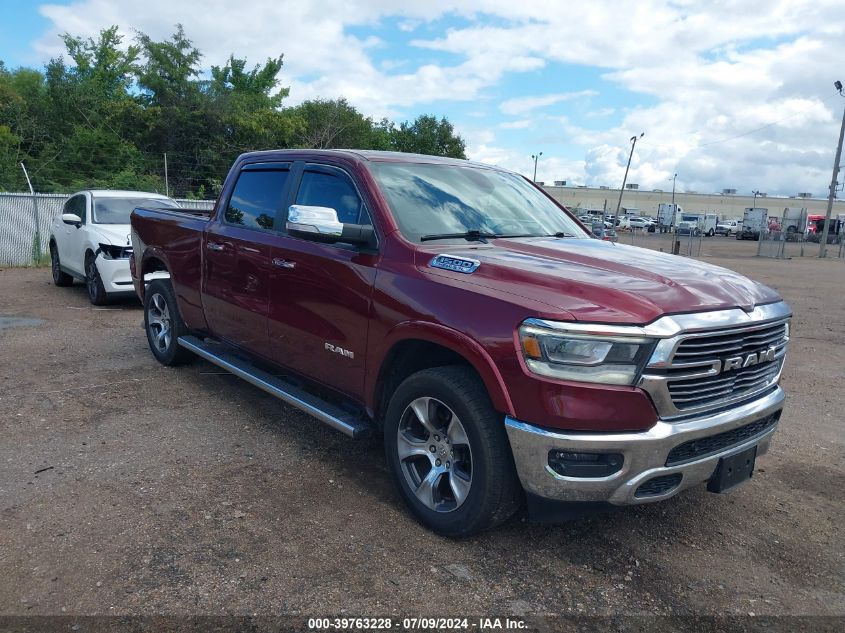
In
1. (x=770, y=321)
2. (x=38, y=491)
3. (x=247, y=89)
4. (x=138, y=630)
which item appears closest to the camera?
(x=138, y=630)

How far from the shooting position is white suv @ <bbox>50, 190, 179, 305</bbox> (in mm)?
9461

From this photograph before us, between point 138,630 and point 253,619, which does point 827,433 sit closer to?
point 253,619

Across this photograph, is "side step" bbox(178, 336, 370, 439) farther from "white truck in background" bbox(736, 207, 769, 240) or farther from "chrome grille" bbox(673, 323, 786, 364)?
"white truck in background" bbox(736, 207, 769, 240)

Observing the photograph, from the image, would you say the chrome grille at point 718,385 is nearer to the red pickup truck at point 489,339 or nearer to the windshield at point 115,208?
Answer: the red pickup truck at point 489,339

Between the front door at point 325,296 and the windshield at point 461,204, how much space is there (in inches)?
9.8

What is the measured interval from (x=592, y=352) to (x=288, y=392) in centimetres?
223

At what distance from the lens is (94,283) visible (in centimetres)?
979

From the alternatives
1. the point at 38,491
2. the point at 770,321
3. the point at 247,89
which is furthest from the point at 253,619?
the point at 247,89

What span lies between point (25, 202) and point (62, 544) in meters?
14.1

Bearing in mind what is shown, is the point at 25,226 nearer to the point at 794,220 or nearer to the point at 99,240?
the point at 99,240

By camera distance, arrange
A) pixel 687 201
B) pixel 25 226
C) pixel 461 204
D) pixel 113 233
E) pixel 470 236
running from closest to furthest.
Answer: pixel 470 236 → pixel 461 204 → pixel 113 233 → pixel 25 226 → pixel 687 201

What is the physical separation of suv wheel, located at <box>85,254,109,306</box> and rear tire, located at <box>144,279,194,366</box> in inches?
138

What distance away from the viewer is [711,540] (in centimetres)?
351

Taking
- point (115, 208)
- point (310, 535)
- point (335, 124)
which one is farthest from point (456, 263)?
point (335, 124)
